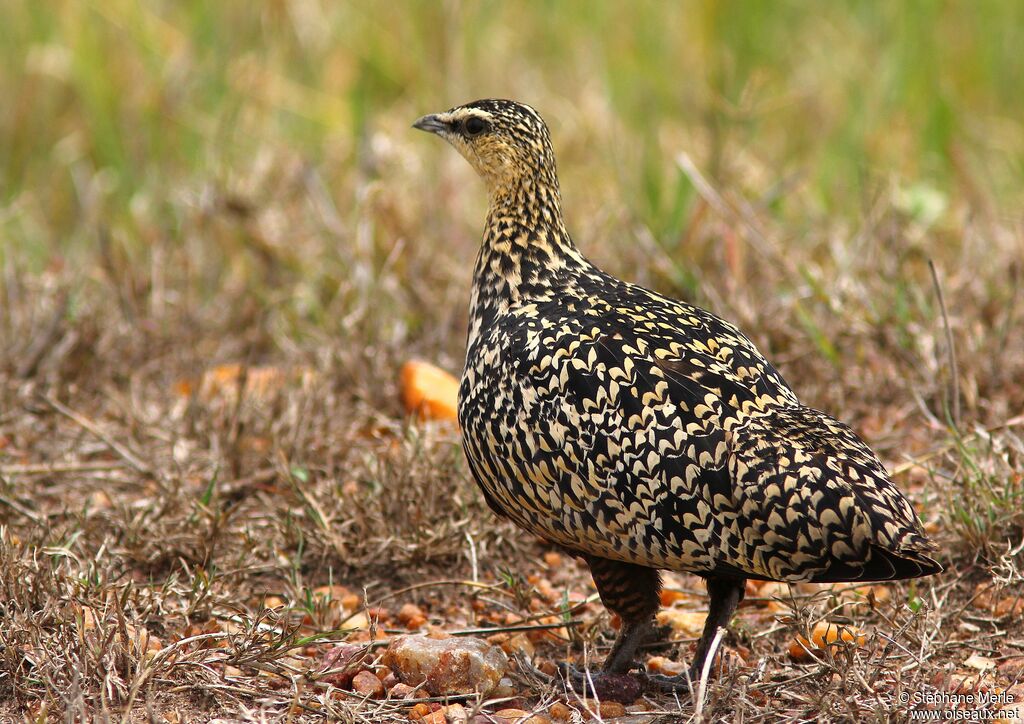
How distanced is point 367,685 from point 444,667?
226 millimetres

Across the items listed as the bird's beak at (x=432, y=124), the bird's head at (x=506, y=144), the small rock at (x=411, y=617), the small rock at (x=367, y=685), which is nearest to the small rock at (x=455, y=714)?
the small rock at (x=367, y=685)

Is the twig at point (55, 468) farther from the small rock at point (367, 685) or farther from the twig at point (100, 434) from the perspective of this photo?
the small rock at point (367, 685)

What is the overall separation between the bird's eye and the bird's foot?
1.92 meters

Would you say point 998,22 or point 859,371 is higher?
point 998,22

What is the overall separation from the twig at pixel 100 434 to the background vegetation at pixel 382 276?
0.04 m

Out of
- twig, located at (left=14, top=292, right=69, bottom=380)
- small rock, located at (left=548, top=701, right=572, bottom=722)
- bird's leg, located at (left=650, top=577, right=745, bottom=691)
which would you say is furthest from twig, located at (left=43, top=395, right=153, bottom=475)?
bird's leg, located at (left=650, top=577, right=745, bottom=691)

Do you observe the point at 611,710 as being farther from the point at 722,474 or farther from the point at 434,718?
the point at 722,474

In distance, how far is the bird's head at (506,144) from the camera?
4531 millimetres

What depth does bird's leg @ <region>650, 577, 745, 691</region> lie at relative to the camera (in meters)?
3.79

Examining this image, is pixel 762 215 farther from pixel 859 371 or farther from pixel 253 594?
pixel 253 594

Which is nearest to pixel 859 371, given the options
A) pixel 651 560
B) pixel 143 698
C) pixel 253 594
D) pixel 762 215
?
pixel 762 215

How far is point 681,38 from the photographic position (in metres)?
8.84

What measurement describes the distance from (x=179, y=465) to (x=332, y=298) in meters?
1.84

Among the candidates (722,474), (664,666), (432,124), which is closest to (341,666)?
(664,666)
